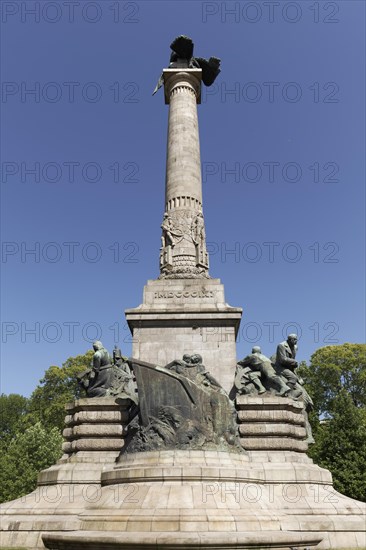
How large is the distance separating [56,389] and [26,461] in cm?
1428

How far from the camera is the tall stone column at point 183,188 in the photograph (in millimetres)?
18547

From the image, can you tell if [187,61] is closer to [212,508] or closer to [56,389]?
[212,508]

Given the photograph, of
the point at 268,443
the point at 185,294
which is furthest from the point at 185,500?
the point at 185,294

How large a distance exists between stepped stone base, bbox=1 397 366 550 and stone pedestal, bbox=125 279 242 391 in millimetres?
1840

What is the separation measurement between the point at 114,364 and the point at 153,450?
4694 millimetres

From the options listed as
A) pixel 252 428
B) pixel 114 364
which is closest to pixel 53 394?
pixel 114 364

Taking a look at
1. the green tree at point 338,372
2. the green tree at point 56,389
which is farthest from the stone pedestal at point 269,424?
the green tree at point 56,389

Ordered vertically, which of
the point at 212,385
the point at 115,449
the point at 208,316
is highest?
the point at 208,316

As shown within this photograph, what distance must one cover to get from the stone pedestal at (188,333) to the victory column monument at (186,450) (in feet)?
0.11

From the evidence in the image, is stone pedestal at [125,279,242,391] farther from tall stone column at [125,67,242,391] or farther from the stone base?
the stone base

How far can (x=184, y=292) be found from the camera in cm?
1731

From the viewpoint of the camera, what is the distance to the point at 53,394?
43.4 metres

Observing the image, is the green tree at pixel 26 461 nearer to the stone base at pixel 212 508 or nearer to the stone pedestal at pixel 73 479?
the stone pedestal at pixel 73 479

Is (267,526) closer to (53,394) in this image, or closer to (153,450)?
(153,450)
